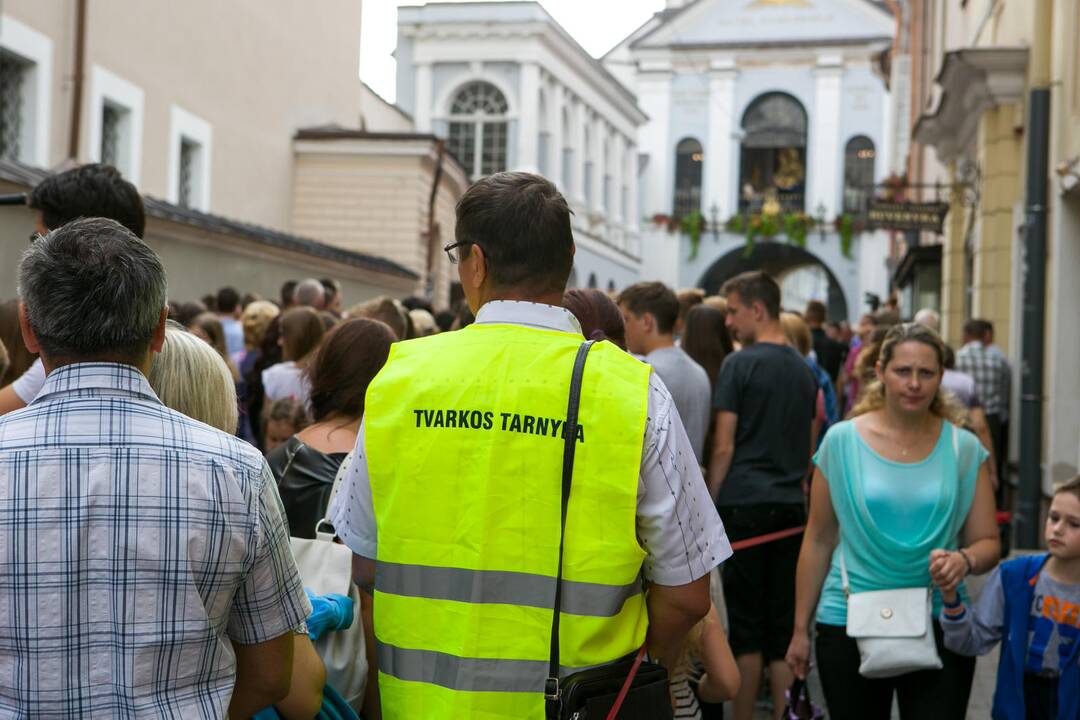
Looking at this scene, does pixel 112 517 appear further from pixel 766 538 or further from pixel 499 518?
pixel 766 538

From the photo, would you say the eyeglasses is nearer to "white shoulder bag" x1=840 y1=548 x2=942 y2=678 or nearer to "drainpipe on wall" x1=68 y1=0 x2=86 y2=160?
"white shoulder bag" x1=840 y1=548 x2=942 y2=678

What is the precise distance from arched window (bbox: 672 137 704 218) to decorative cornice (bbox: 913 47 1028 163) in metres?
39.0

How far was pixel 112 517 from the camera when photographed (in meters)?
2.40

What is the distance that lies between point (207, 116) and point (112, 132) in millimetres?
3082

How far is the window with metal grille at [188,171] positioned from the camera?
2325cm

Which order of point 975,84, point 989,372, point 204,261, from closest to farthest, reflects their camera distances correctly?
point 989,372, point 975,84, point 204,261

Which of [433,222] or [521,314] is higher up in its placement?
[433,222]

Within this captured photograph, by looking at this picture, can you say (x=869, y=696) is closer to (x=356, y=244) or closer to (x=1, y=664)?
(x=1, y=664)

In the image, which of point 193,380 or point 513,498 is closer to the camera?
point 513,498

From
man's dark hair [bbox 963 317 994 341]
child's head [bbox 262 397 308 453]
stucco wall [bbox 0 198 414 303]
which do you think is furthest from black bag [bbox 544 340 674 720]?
stucco wall [bbox 0 198 414 303]

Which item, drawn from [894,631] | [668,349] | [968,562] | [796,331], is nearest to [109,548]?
[894,631]

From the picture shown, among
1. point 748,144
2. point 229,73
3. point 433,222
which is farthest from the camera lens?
point 748,144

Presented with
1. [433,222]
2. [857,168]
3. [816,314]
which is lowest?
[816,314]

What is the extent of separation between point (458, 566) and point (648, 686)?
0.46 meters
